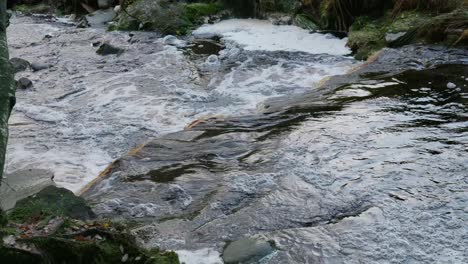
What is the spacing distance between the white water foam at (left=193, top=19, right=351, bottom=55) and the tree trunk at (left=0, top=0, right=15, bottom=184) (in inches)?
307

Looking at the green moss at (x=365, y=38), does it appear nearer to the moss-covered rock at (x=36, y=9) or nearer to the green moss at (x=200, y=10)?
the green moss at (x=200, y=10)

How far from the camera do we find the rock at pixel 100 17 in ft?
47.7

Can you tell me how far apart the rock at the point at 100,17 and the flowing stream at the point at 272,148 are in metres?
4.66

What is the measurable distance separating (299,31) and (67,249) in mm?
9432

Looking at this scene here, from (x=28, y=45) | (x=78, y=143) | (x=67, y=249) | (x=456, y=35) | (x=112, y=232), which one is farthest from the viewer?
(x=28, y=45)

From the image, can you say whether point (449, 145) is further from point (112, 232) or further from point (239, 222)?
point (112, 232)

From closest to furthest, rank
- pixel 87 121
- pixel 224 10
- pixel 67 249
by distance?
pixel 67 249, pixel 87 121, pixel 224 10

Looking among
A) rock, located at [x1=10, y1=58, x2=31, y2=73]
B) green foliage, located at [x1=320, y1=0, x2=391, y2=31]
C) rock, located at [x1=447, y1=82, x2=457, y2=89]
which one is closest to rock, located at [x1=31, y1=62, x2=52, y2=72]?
rock, located at [x1=10, y1=58, x2=31, y2=73]

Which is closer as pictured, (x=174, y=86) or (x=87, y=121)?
(x=87, y=121)

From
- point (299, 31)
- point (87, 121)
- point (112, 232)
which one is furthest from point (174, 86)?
A: point (112, 232)

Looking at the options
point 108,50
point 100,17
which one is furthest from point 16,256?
point 100,17

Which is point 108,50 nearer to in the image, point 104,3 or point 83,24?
point 83,24

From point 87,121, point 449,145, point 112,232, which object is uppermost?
point 112,232

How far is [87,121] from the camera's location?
7.22m
